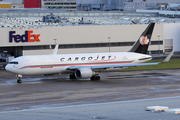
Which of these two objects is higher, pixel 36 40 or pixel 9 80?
pixel 36 40

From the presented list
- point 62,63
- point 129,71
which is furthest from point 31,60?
point 129,71

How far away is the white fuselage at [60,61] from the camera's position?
45969 mm

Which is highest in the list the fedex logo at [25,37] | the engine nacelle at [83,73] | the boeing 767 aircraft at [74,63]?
the fedex logo at [25,37]

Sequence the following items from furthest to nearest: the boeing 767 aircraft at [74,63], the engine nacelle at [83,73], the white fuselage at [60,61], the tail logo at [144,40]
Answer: the tail logo at [144,40]
the engine nacelle at [83,73]
the boeing 767 aircraft at [74,63]
the white fuselage at [60,61]

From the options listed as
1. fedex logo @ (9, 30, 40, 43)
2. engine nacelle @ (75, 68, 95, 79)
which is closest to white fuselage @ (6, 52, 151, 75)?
engine nacelle @ (75, 68, 95, 79)

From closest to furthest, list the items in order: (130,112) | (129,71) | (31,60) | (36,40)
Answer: (130,112) < (31,60) < (129,71) < (36,40)

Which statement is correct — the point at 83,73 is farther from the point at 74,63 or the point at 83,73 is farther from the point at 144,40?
the point at 144,40

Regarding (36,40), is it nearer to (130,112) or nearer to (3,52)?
(3,52)

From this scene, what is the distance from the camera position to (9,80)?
1933 inches

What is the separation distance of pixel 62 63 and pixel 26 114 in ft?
80.9

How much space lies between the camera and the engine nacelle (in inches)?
1823

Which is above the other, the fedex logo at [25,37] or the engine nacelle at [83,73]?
the fedex logo at [25,37]

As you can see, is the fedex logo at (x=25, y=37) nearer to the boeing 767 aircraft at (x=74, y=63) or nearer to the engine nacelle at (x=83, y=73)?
the boeing 767 aircraft at (x=74, y=63)

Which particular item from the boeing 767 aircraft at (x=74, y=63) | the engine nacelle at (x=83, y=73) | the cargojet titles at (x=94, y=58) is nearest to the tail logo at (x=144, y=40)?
the boeing 767 aircraft at (x=74, y=63)
